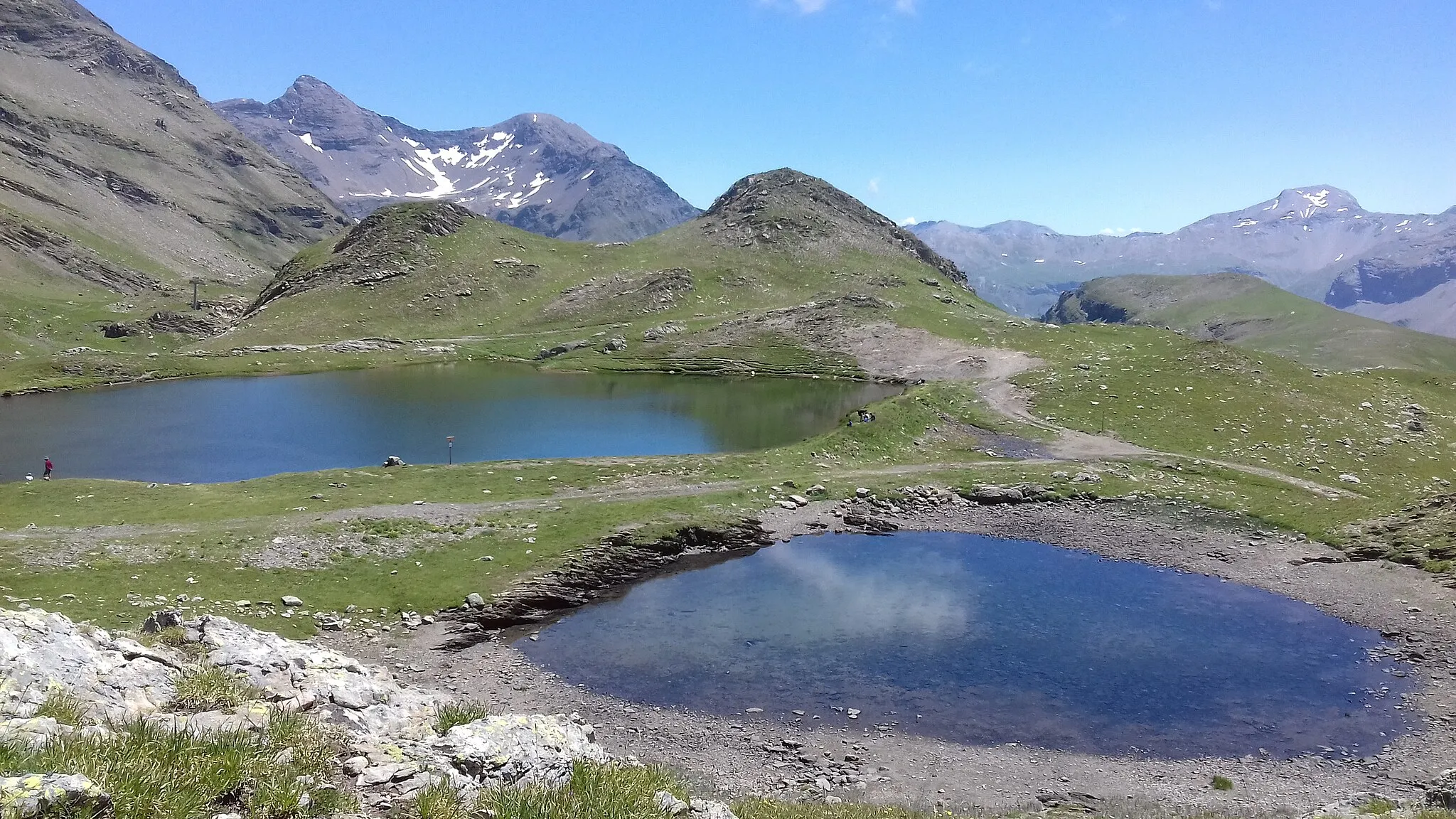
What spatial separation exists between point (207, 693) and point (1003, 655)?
28.7 metres

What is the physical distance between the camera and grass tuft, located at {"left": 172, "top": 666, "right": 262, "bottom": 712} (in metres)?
13.0

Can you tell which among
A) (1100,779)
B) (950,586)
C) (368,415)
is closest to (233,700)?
(1100,779)

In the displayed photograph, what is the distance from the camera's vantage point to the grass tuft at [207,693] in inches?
510

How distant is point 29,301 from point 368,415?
412 feet

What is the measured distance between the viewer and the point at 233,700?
1323 centimetres

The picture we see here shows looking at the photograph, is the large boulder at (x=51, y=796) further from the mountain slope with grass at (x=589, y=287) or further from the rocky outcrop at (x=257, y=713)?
the mountain slope with grass at (x=589, y=287)

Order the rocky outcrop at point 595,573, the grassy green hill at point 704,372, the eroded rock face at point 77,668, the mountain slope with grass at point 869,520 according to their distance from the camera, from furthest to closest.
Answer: the grassy green hill at point 704,372 < the rocky outcrop at point 595,573 < the mountain slope with grass at point 869,520 < the eroded rock face at point 77,668

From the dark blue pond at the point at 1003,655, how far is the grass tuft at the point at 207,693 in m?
16.5

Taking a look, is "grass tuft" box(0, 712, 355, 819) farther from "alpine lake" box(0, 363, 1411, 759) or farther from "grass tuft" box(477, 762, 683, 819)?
"alpine lake" box(0, 363, 1411, 759)

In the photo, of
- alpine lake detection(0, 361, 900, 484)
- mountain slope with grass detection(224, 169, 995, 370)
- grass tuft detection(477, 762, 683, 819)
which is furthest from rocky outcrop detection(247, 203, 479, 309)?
grass tuft detection(477, 762, 683, 819)

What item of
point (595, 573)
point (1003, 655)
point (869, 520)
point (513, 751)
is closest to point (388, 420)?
point (595, 573)

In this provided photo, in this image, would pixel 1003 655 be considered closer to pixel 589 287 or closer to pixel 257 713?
pixel 257 713

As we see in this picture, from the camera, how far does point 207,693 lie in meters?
13.2

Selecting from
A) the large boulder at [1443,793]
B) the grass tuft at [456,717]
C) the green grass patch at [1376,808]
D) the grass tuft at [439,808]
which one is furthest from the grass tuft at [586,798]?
the large boulder at [1443,793]
